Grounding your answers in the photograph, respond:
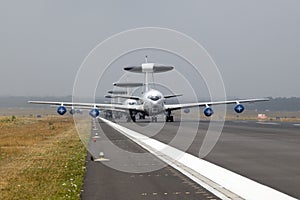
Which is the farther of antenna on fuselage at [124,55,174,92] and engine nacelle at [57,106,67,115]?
antenna on fuselage at [124,55,174,92]

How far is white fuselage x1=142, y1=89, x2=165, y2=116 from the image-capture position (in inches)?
2660

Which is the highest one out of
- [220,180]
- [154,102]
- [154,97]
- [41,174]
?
[154,97]

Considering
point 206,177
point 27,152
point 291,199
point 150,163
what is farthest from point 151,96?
point 291,199

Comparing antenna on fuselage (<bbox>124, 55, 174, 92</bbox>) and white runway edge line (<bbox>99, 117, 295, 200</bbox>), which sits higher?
antenna on fuselage (<bbox>124, 55, 174, 92</bbox>)

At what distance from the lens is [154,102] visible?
6744 centimetres

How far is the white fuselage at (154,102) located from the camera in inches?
2660

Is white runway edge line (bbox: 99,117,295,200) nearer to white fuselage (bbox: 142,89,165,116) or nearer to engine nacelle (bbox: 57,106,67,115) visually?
white fuselage (bbox: 142,89,165,116)

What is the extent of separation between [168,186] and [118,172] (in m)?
4.03

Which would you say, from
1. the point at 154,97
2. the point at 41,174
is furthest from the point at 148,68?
the point at 41,174

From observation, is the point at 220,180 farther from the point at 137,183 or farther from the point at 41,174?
the point at 41,174

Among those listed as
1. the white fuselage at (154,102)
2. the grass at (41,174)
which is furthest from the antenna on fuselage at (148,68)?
the grass at (41,174)

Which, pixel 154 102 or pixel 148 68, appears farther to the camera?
pixel 148 68

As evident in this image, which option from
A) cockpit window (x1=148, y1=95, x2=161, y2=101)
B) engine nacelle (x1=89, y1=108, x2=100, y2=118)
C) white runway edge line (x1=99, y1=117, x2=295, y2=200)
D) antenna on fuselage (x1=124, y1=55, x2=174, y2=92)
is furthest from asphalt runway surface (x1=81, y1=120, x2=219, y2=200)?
antenna on fuselage (x1=124, y1=55, x2=174, y2=92)

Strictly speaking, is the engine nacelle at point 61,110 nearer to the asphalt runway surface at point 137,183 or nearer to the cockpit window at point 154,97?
the cockpit window at point 154,97
